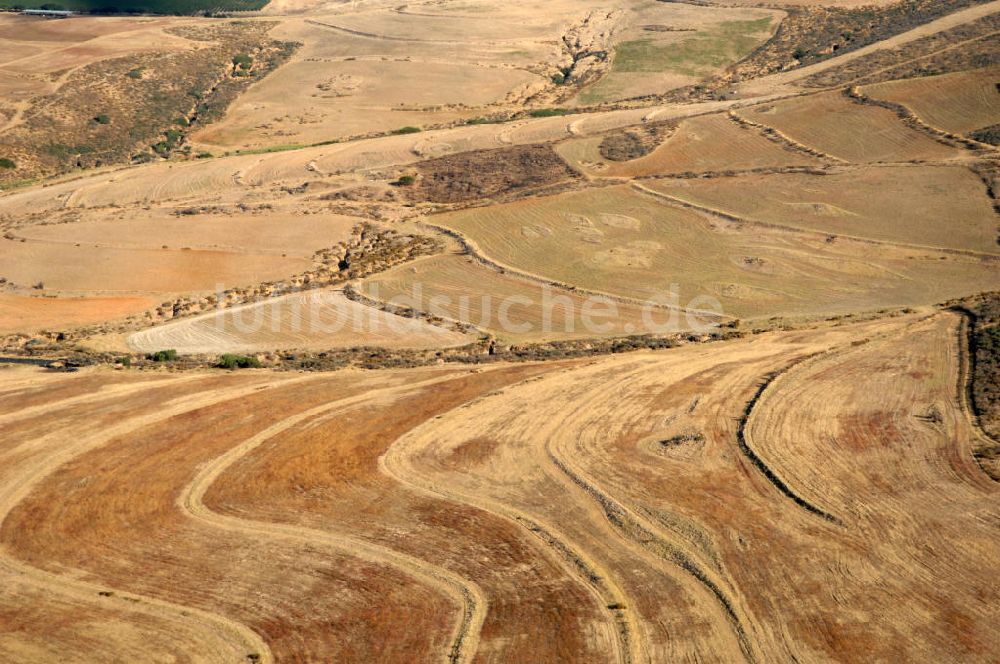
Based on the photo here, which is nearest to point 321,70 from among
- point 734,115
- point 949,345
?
point 734,115

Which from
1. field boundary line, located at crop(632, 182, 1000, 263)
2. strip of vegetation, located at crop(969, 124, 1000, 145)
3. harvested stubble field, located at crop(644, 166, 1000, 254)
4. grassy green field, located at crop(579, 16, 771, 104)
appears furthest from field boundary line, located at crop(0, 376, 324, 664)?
grassy green field, located at crop(579, 16, 771, 104)

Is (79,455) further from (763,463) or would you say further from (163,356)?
(763,463)

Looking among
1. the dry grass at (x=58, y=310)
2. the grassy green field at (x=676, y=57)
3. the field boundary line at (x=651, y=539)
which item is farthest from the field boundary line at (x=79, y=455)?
the grassy green field at (x=676, y=57)

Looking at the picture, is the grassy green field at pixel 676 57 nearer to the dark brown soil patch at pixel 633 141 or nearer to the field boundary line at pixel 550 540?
the dark brown soil patch at pixel 633 141

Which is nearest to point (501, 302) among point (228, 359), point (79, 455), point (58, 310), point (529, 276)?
point (529, 276)

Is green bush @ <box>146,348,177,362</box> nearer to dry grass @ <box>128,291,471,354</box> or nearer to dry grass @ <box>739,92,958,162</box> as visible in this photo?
dry grass @ <box>128,291,471,354</box>

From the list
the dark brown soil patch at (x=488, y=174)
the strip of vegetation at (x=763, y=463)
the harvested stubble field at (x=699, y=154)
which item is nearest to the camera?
the strip of vegetation at (x=763, y=463)
